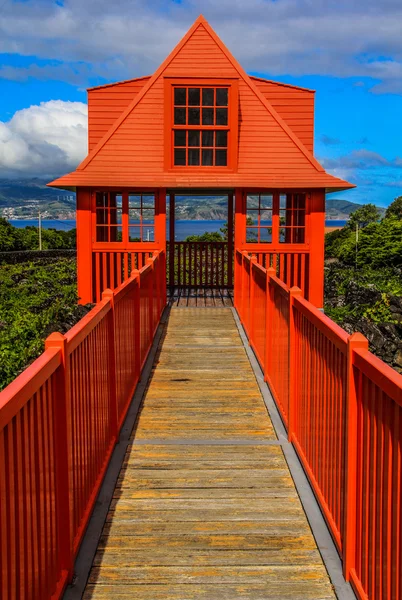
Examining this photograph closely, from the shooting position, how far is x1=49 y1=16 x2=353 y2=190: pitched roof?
41.8 feet

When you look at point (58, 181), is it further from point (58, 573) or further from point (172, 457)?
point (58, 573)

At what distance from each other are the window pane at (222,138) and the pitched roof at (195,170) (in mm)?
332

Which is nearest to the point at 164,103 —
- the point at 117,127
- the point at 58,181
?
the point at 117,127

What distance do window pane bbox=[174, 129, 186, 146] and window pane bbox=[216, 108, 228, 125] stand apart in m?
0.75

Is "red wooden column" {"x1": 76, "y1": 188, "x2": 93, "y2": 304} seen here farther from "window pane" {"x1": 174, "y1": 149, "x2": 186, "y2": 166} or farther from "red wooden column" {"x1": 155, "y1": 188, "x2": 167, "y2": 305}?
"window pane" {"x1": 174, "y1": 149, "x2": 186, "y2": 166}

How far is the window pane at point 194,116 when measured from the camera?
12836 mm

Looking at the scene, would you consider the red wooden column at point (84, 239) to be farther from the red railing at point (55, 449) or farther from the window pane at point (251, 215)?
the red railing at point (55, 449)

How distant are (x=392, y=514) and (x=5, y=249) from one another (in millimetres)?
33731

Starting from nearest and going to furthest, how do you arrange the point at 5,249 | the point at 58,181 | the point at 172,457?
the point at 172,457 → the point at 58,181 → the point at 5,249

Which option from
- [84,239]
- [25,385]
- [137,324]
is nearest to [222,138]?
[84,239]

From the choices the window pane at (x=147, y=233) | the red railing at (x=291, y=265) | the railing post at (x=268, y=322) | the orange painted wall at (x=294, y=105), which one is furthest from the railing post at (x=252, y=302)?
the orange painted wall at (x=294, y=105)

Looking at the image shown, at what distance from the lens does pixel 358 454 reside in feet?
10.7

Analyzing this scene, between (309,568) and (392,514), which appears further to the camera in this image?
(309,568)

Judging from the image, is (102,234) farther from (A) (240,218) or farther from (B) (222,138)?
(B) (222,138)
